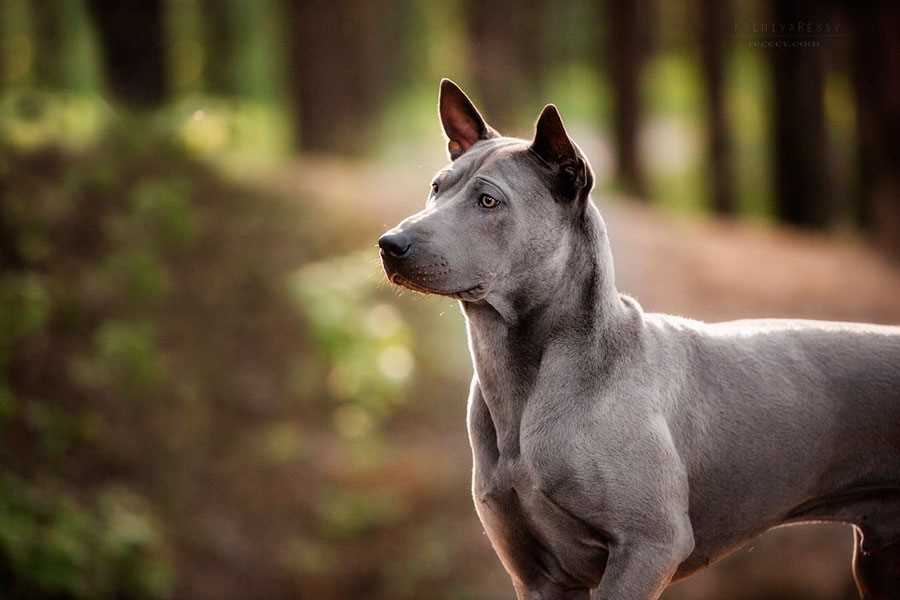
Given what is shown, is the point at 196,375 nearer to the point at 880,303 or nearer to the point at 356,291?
the point at 356,291

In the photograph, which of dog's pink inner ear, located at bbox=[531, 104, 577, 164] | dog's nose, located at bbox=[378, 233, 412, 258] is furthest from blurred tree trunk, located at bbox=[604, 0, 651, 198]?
dog's nose, located at bbox=[378, 233, 412, 258]

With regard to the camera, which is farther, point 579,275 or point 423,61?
point 423,61

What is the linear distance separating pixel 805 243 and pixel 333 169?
7.02m

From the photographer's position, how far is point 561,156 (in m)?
3.44

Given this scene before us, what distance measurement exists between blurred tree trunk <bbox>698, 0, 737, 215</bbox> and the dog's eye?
55.0 feet

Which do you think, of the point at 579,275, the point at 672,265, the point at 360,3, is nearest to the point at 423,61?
the point at 360,3

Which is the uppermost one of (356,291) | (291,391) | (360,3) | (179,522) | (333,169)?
(360,3)

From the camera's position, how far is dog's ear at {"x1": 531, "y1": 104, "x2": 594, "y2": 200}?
3369mm

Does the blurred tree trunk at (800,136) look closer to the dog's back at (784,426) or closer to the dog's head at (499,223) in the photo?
the dog's back at (784,426)

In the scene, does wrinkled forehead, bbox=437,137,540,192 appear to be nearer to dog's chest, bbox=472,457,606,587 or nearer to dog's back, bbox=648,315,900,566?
dog's back, bbox=648,315,900,566

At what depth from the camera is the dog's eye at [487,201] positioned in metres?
3.42

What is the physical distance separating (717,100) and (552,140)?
16873 millimetres

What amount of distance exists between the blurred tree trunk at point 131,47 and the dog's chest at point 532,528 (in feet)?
33.5

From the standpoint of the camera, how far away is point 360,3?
17141 millimetres
